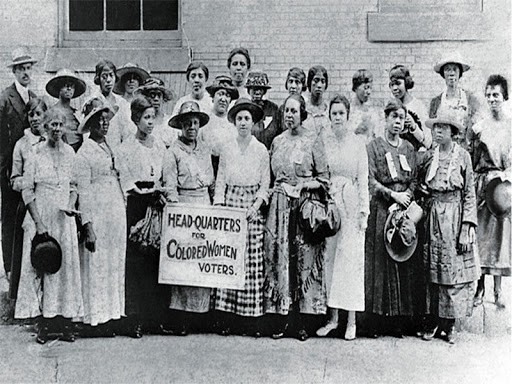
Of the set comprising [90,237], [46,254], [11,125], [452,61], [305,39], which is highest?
[305,39]

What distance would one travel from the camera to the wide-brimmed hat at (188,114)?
16.9 ft

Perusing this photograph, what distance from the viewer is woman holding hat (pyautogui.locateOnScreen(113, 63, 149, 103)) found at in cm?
538

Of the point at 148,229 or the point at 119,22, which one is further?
the point at 119,22

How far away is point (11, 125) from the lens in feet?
17.4

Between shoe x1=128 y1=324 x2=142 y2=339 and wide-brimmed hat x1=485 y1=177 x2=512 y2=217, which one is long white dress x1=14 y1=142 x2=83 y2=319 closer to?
shoe x1=128 y1=324 x2=142 y2=339

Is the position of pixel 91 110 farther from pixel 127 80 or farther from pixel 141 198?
pixel 141 198

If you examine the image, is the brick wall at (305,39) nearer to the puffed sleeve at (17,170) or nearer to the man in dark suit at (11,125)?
the man in dark suit at (11,125)

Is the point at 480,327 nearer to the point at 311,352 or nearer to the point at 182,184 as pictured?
the point at 311,352

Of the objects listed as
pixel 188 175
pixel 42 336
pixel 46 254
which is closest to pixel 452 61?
pixel 188 175

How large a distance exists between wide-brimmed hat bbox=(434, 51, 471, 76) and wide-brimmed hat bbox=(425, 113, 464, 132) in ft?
1.25

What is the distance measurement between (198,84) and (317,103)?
0.97m

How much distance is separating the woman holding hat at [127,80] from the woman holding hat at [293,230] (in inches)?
47.6

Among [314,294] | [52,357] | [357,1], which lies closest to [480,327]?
[314,294]

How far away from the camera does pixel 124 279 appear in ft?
17.0
